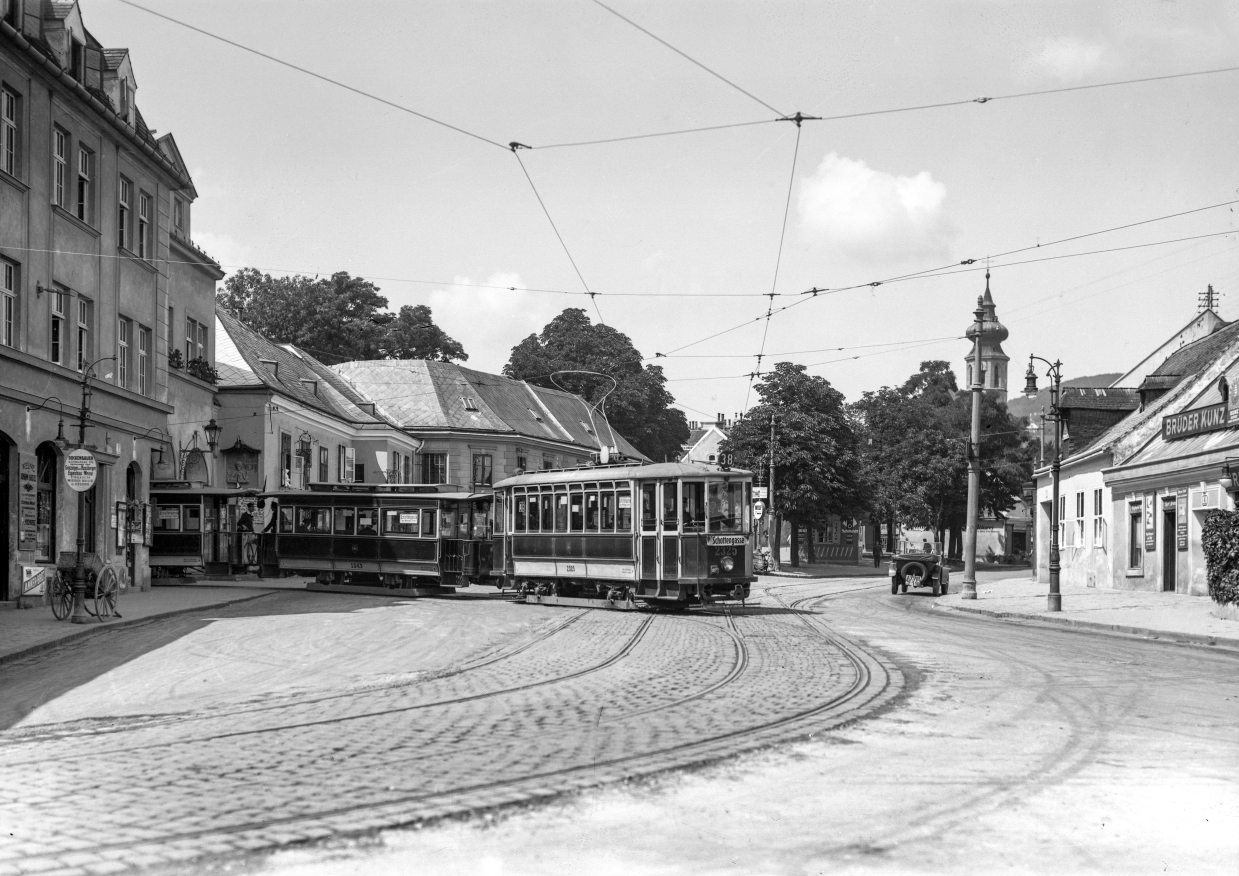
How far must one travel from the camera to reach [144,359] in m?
27.9

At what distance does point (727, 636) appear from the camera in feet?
58.1

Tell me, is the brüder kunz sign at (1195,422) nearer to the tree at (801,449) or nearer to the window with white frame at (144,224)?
the window with white frame at (144,224)

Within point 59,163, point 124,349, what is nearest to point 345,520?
point 124,349

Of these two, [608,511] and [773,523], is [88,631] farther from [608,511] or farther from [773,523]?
[773,523]

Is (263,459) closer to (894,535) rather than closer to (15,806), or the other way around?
(15,806)

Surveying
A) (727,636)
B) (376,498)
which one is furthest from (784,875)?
(376,498)

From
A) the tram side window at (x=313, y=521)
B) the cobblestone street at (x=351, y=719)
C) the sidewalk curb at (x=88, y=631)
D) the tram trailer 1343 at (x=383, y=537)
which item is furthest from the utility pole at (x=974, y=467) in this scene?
the sidewalk curb at (x=88, y=631)

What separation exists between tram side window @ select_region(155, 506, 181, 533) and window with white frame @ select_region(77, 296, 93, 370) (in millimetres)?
9703

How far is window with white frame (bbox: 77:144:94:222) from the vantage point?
953 inches

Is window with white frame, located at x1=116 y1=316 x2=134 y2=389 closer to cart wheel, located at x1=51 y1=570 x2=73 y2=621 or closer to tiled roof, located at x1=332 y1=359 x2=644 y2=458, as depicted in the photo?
cart wheel, located at x1=51 y1=570 x2=73 y2=621

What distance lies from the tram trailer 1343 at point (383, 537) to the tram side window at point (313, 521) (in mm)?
26

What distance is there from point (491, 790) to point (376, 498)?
81.5ft

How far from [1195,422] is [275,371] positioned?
100 feet

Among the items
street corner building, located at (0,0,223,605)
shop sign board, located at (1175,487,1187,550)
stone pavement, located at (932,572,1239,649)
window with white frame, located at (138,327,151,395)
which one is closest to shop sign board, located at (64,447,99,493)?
street corner building, located at (0,0,223,605)
